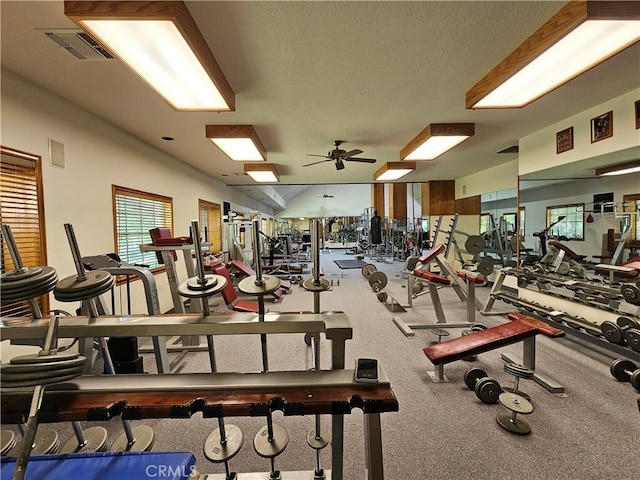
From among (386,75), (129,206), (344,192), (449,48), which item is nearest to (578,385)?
(449,48)

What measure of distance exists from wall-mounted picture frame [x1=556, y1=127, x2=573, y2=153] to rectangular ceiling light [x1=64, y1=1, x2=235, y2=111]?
12.0 feet

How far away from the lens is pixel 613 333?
7.55ft

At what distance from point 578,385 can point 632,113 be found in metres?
2.47

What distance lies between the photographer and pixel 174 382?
0.95m

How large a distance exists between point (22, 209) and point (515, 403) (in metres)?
3.79

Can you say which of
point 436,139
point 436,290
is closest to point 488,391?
point 436,290

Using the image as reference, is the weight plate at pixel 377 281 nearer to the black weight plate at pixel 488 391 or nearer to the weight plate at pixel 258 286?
the black weight plate at pixel 488 391

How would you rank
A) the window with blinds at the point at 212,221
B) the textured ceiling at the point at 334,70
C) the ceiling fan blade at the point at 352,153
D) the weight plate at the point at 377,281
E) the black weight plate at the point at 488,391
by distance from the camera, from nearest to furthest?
the textured ceiling at the point at 334,70, the black weight plate at the point at 488,391, the ceiling fan blade at the point at 352,153, the weight plate at the point at 377,281, the window with blinds at the point at 212,221

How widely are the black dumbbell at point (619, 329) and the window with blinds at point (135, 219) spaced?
5090 mm

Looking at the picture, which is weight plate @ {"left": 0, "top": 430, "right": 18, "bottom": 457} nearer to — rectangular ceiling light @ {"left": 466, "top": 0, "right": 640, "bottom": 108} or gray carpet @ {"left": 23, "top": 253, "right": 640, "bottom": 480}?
gray carpet @ {"left": 23, "top": 253, "right": 640, "bottom": 480}

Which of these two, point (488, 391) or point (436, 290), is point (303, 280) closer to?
point (488, 391)

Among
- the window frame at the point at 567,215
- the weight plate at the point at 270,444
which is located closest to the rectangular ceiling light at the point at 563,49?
the window frame at the point at 567,215

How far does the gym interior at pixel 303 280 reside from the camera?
94cm

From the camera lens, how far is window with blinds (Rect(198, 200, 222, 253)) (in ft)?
18.8
